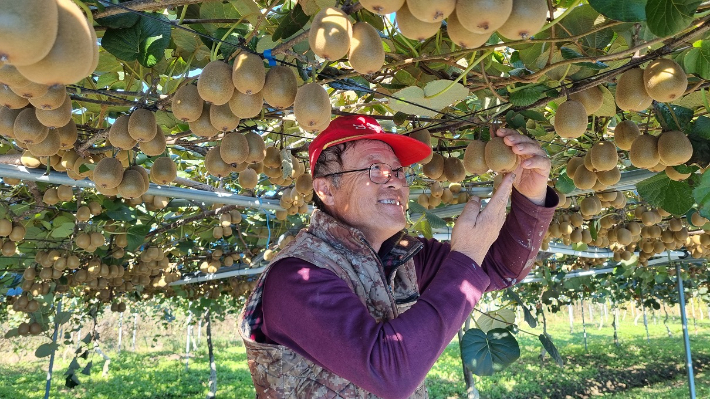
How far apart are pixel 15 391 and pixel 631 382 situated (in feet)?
39.5

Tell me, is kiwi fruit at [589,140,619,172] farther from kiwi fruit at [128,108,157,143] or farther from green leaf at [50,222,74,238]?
green leaf at [50,222,74,238]

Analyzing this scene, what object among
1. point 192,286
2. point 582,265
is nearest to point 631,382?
point 582,265

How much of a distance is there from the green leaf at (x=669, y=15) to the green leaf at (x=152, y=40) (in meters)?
1.06

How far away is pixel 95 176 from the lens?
1.73m

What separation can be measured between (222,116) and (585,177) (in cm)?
132

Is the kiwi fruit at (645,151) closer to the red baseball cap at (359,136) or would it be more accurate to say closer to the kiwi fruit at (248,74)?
the red baseball cap at (359,136)

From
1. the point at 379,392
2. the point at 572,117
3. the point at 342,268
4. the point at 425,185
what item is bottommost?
the point at 379,392

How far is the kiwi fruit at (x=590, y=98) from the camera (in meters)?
1.45

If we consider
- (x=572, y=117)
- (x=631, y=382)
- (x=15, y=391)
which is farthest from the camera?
(x=631, y=382)

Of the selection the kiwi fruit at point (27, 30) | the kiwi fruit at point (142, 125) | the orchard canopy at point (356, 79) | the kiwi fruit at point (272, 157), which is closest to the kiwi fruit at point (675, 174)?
the orchard canopy at point (356, 79)

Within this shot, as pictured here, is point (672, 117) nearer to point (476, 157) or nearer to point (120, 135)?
point (476, 157)

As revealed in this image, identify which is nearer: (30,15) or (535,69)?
(30,15)

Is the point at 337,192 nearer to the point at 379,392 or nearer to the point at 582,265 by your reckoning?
the point at 379,392

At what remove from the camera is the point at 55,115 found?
50.4 inches
